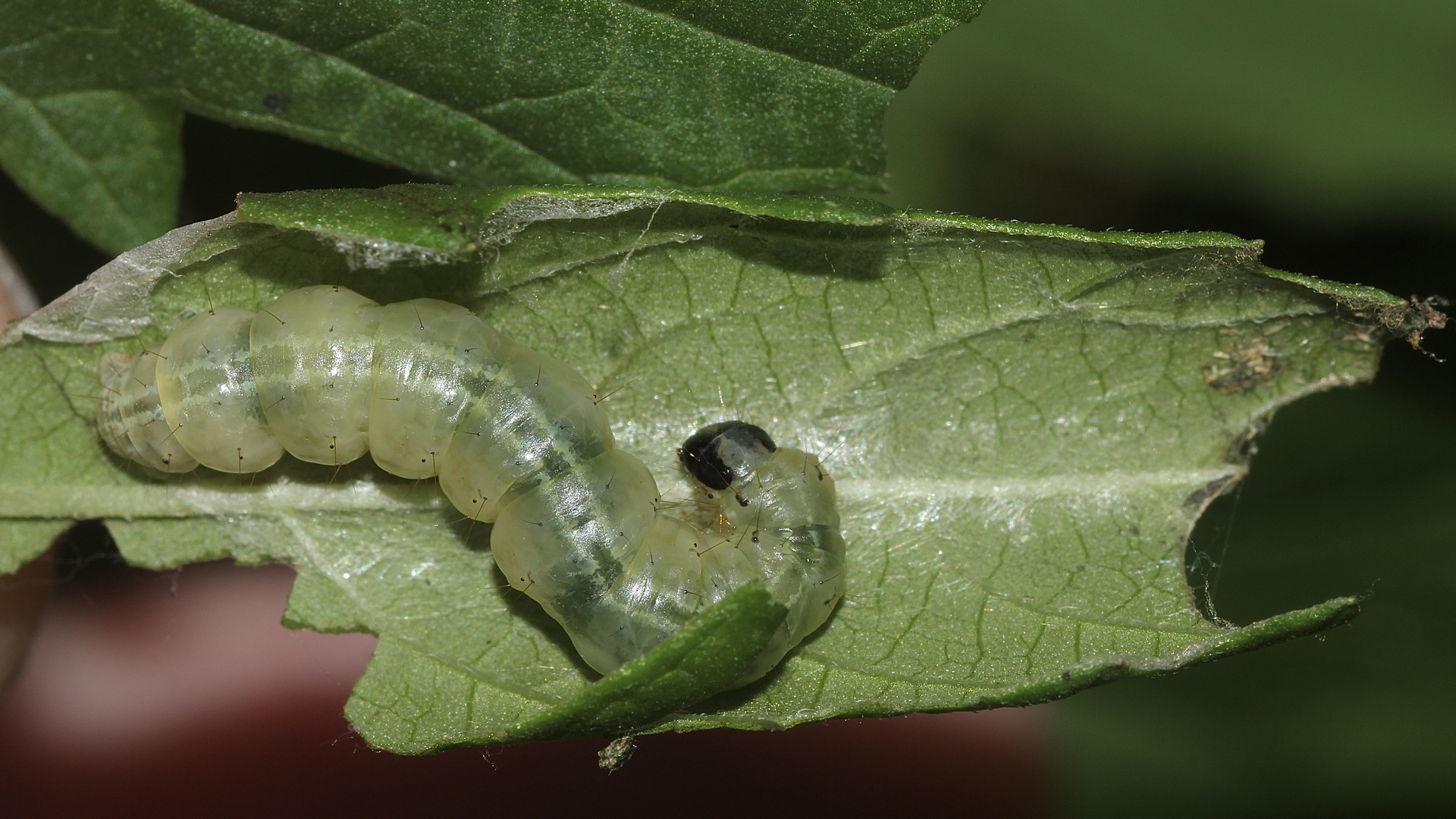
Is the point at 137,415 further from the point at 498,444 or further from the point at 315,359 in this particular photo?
the point at 498,444

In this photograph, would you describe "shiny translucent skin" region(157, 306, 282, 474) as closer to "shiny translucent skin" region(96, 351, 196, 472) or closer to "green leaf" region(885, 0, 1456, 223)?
"shiny translucent skin" region(96, 351, 196, 472)

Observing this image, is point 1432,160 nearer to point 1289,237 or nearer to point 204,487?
point 1289,237

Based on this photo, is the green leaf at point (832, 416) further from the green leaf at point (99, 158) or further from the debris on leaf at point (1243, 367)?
the green leaf at point (99, 158)

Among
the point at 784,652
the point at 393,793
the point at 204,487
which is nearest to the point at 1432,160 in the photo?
the point at 784,652

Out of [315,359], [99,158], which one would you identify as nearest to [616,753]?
[315,359]

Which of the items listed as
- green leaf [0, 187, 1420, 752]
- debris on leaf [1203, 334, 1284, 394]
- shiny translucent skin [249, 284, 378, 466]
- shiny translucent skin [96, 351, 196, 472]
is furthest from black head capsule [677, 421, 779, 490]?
shiny translucent skin [96, 351, 196, 472]

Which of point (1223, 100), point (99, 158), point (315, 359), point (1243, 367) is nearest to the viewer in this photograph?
point (315, 359)
